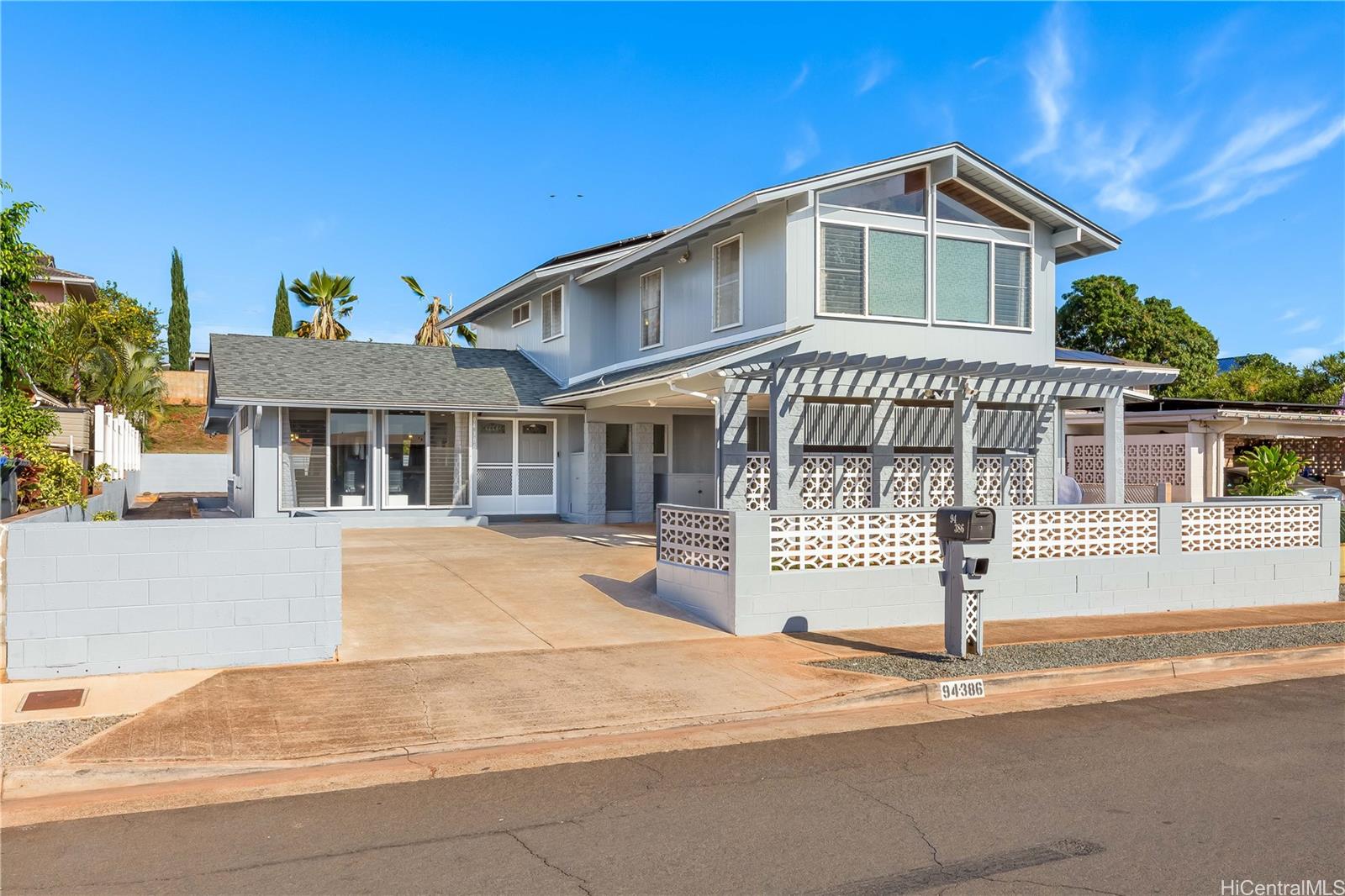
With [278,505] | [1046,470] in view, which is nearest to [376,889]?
[1046,470]

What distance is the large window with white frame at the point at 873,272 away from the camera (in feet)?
49.9

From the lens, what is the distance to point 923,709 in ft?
26.1

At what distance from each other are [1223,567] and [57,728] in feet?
43.2

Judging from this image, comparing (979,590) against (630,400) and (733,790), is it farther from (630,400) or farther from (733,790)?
(630,400)

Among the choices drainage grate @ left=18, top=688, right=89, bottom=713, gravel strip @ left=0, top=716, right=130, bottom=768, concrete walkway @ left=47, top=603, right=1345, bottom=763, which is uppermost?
drainage grate @ left=18, top=688, right=89, bottom=713

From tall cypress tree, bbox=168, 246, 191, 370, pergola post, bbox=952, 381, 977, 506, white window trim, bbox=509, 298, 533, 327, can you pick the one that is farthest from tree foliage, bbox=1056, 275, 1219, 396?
tall cypress tree, bbox=168, 246, 191, 370

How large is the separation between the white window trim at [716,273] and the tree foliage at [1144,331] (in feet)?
90.5

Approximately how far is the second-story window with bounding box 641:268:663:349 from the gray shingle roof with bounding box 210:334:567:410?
9.36 feet

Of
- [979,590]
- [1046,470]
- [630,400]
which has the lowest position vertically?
[979,590]

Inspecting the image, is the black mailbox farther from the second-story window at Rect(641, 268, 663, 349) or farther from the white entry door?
the white entry door

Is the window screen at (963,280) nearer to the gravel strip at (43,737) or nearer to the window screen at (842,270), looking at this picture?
the window screen at (842,270)

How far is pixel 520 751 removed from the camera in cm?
659

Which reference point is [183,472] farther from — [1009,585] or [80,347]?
[1009,585]

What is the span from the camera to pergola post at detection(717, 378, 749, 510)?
13602 millimetres
